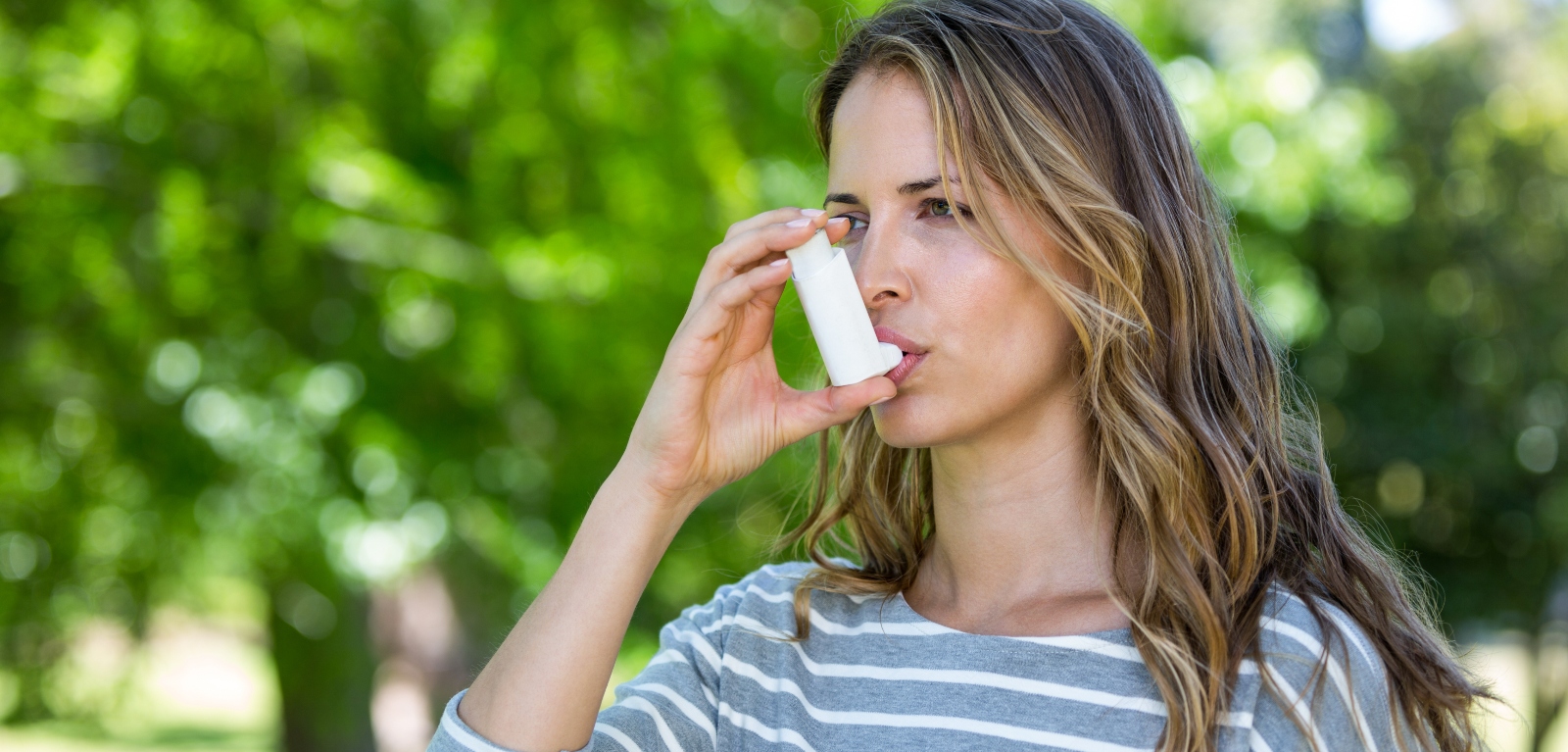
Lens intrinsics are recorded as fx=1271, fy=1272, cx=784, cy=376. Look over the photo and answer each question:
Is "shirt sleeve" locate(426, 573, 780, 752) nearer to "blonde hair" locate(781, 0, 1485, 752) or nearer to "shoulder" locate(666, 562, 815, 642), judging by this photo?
"shoulder" locate(666, 562, 815, 642)

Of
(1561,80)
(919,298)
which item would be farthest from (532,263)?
(1561,80)

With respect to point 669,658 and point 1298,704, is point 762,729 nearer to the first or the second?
point 669,658

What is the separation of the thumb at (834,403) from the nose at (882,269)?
0.13 metres

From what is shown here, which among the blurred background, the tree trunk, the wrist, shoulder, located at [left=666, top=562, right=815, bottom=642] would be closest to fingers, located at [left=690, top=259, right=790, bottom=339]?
the wrist

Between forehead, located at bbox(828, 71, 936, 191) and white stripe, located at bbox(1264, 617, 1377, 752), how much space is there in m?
A: 0.84

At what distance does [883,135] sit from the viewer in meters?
2.02

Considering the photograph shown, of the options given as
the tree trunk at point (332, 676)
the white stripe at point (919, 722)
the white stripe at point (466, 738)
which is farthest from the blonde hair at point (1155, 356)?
the tree trunk at point (332, 676)

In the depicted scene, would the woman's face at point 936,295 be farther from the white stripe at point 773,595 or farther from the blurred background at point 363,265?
the blurred background at point 363,265

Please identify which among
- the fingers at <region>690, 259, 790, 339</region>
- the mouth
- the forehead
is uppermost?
the forehead

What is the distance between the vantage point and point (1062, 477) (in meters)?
2.10

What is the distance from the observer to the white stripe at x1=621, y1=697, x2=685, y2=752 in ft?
6.68

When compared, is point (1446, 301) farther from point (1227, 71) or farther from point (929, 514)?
point (929, 514)

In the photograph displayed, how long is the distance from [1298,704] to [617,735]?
1.00m

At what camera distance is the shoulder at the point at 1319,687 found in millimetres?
1692
